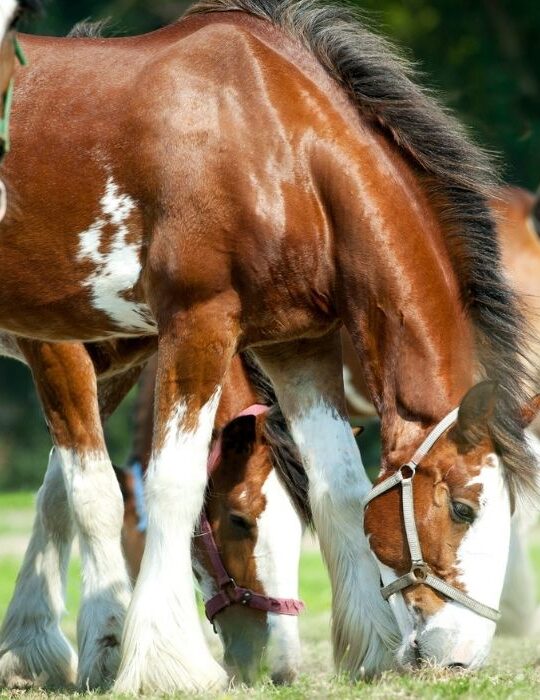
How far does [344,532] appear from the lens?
5.23 m

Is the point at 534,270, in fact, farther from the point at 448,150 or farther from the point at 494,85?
the point at 494,85

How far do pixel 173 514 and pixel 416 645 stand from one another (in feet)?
3.24

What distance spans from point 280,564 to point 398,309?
1210mm

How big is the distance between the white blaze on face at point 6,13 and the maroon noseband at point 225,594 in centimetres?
217

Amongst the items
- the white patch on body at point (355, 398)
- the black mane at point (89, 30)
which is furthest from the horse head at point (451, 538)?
the white patch on body at point (355, 398)

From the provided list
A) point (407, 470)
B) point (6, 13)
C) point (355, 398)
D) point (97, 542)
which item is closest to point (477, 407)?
point (407, 470)

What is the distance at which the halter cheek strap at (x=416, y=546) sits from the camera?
4707mm

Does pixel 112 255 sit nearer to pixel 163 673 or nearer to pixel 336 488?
pixel 336 488

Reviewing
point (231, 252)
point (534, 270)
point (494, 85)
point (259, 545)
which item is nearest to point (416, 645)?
point (259, 545)

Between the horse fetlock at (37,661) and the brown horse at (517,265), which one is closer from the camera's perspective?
the horse fetlock at (37,661)

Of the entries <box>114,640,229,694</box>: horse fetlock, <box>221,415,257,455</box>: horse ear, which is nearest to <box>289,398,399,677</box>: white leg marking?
<box>221,415,257,455</box>: horse ear

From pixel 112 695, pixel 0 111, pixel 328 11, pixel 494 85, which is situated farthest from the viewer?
pixel 494 85

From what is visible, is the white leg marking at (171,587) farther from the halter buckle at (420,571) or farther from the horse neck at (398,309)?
the halter buckle at (420,571)

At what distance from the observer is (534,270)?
956 centimetres
